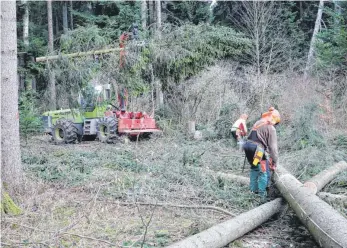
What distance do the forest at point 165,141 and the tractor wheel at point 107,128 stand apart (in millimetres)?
51

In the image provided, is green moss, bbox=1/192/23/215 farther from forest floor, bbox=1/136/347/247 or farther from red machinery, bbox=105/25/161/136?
red machinery, bbox=105/25/161/136

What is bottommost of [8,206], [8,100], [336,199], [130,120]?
[336,199]

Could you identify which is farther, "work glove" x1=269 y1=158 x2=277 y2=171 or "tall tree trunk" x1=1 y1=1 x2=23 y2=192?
"work glove" x1=269 y1=158 x2=277 y2=171

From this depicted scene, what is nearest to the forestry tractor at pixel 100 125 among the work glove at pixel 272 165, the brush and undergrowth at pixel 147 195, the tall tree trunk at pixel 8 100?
the brush and undergrowth at pixel 147 195

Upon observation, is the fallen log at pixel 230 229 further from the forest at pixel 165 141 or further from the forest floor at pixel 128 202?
the forest floor at pixel 128 202

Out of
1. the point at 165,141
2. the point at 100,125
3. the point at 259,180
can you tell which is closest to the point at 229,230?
the point at 259,180

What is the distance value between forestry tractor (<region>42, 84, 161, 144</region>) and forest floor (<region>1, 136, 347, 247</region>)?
2.92m

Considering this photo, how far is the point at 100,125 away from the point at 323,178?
7.50 meters

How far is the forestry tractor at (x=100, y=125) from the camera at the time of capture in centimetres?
1232

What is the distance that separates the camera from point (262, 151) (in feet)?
22.2

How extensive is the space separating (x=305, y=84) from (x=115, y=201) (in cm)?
1310

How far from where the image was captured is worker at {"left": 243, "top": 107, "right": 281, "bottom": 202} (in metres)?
6.74

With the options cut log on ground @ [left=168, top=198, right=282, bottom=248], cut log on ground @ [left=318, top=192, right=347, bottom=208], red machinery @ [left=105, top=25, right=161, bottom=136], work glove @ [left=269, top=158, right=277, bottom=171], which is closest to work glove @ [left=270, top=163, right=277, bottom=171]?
work glove @ [left=269, top=158, right=277, bottom=171]

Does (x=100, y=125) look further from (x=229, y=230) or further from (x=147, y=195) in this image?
(x=229, y=230)
